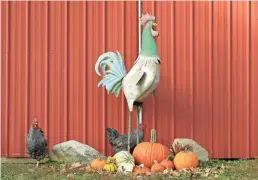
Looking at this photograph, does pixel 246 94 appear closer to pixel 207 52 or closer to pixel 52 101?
pixel 207 52

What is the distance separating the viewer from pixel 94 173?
25.2 feet

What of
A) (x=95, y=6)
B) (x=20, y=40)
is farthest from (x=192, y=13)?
(x=20, y=40)

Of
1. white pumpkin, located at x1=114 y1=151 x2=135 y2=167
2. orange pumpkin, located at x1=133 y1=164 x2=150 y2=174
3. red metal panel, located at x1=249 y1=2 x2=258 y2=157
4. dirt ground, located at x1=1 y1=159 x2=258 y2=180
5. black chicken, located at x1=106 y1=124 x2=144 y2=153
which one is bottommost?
dirt ground, located at x1=1 y1=159 x2=258 y2=180

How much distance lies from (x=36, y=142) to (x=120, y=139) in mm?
1263

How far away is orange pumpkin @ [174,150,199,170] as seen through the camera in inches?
310

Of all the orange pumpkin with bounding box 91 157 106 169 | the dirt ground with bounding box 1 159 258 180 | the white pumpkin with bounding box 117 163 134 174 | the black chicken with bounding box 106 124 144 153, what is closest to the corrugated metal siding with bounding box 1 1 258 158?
the black chicken with bounding box 106 124 144 153

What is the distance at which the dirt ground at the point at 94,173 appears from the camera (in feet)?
24.4

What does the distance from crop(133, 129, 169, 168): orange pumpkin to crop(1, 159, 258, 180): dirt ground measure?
536 mm

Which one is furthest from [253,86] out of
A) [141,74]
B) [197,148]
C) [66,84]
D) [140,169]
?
[66,84]

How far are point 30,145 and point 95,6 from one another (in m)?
2.53

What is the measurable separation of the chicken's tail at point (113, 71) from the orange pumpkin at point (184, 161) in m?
1.53

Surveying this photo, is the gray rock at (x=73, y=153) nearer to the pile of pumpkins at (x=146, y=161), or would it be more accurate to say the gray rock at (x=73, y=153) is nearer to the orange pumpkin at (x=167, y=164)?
the pile of pumpkins at (x=146, y=161)

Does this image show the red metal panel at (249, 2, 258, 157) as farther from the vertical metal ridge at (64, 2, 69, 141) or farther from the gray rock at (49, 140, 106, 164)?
the vertical metal ridge at (64, 2, 69, 141)

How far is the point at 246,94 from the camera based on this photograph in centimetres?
949
